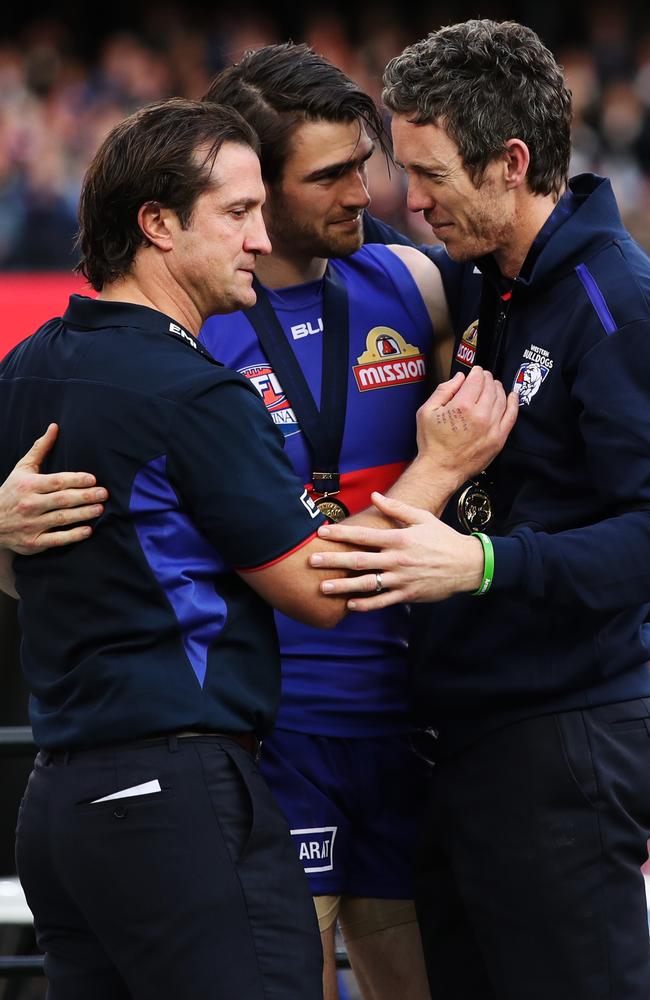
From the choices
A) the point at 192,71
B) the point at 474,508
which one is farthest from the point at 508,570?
the point at 192,71

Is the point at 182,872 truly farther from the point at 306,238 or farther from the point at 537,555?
the point at 306,238

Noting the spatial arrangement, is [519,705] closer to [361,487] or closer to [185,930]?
[361,487]

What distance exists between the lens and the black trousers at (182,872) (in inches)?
83.2

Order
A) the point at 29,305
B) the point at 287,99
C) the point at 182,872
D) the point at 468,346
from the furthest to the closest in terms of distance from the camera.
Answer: the point at 29,305 < the point at 287,99 < the point at 468,346 < the point at 182,872

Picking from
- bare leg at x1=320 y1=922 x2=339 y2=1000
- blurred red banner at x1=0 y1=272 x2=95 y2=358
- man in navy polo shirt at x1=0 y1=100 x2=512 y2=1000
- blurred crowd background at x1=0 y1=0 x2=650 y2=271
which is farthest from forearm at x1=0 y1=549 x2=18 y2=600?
blurred crowd background at x1=0 y1=0 x2=650 y2=271

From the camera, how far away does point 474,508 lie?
2.65m

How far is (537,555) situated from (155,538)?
2.14 feet

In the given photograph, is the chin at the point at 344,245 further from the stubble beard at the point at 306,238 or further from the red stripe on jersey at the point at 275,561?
the red stripe on jersey at the point at 275,561

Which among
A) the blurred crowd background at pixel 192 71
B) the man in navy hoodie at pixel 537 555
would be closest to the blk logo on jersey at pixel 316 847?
the man in navy hoodie at pixel 537 555

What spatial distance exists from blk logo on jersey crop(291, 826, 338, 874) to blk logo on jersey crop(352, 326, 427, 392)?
0.91m

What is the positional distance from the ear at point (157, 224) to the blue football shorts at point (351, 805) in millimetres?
1038

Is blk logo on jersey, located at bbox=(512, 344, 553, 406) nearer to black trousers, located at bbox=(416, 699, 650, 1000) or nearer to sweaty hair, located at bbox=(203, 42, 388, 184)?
black trousers, located at bbox=(416, 699, 650, 1000)

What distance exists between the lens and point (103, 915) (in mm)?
2160

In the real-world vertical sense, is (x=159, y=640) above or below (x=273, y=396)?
below
